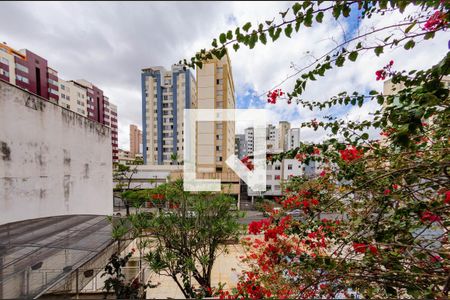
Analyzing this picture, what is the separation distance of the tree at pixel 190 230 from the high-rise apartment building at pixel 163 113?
2439 centimetres

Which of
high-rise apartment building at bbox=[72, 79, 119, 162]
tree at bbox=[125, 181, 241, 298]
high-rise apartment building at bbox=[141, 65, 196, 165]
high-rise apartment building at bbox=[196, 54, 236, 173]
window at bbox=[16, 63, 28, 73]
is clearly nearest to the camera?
tree at bbox=[125, 181, 241, 298]

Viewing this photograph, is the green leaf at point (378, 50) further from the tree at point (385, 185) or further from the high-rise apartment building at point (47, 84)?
the high-rise apartment building at point (47, 84)

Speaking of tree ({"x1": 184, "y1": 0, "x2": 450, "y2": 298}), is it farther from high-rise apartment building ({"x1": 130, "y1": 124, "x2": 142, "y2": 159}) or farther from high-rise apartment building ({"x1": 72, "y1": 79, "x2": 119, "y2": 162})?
high-rise apartment building ({"x1": 130, "y1": 124, "x2": 142, "y2": 159})

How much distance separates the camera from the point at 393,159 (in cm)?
163

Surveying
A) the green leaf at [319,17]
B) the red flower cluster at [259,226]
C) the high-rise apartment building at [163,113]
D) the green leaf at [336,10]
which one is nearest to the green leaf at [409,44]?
the green leaf at [336,10]

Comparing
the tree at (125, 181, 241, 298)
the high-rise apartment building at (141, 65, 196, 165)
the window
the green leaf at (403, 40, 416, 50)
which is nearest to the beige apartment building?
the window

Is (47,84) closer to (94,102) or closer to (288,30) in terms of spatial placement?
(94,102)

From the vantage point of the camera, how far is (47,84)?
26.2 meters

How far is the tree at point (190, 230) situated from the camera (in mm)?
2809

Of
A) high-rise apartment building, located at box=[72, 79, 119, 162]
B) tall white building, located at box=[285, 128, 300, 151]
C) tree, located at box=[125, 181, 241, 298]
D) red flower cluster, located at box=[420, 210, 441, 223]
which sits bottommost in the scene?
tree, located at box=[125, 181, 241, 298]

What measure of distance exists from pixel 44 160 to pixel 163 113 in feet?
74.4

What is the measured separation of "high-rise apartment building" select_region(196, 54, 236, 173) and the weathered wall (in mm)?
9196

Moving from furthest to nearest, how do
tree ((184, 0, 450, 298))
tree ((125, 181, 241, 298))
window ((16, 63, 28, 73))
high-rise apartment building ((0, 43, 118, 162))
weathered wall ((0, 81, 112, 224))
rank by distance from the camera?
window ((16, 63, 28, 73)), high-rise apartment building ((0, 43, 118, 162)), weathered wall ((0, 81, 112, 224)), tree ((125, 181, 241, 298)), tree ((184, 0, 450, 298))

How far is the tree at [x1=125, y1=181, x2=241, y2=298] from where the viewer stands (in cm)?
281
